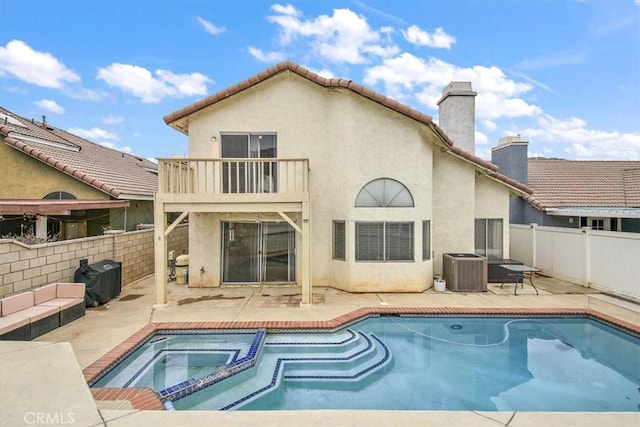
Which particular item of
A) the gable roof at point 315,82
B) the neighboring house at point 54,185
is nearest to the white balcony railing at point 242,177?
the gable roof at point 315,82

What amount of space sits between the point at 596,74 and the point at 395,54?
41.7 feet

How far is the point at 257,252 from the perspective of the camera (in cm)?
1184

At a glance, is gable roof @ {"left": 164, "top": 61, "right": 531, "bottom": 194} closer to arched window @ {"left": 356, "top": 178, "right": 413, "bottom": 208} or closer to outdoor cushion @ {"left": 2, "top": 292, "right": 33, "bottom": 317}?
arched window @ {"left": 356, "top": 178, "right": 413, "bottom": 208}

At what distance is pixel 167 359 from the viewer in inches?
269

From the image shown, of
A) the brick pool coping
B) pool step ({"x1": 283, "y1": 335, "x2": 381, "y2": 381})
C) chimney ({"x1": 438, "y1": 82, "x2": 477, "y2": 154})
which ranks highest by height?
chimney ({"x1": 438, "y1": 82, "x2": 477, "y2": 154})

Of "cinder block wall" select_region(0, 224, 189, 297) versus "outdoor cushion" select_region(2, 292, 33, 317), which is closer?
"outdoor cushion" select_region(2, 292, 33, 317)

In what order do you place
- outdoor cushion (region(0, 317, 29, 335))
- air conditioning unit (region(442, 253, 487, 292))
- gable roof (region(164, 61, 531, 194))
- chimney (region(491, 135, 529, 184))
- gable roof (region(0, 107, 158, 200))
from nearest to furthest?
1. outdoor cushion (region(0, 317, 29, 335))
2. gable roof (region(164, 61, 531, 194))
3. air conditioning unit (region(442, 253, 487, 292))
4. gable roof (region(0, 107, 158, 200))
5. chimney (region(491, 135, 529, 184))

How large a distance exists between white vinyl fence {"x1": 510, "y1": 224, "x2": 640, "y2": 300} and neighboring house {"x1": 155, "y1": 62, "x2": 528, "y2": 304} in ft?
8.01

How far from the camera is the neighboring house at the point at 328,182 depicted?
36.3 feet

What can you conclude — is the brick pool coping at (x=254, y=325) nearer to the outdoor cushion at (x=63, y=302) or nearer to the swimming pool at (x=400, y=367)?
the swimming pool at (x=400, y=367)

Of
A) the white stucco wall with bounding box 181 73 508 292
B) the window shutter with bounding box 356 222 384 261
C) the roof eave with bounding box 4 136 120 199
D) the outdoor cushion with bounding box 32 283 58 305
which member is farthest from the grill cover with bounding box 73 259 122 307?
the window shutter with bounding box 356 222 384 261

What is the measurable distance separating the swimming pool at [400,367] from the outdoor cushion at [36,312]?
231cm

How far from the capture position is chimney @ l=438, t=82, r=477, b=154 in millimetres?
14453

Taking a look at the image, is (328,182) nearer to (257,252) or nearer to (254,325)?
(257,252)
